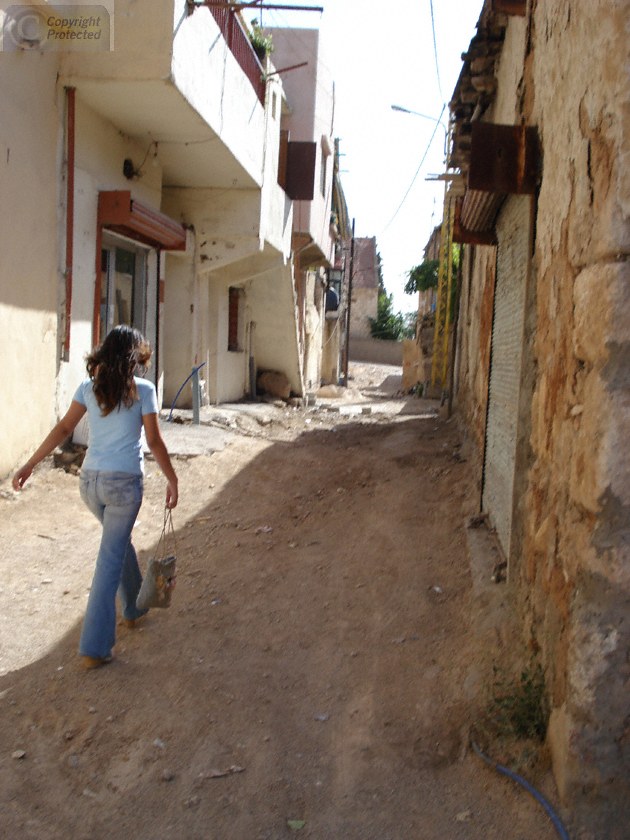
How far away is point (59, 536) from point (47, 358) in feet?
6.55

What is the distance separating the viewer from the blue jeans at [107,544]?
3.23 m

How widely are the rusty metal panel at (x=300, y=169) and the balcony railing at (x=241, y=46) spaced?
A: 2.12 metres

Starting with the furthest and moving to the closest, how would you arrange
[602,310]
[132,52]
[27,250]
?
[132,52] → [27,250] → [602,310]

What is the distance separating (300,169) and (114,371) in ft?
35.0

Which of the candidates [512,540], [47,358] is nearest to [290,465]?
[47,358]

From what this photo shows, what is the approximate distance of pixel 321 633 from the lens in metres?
3.79

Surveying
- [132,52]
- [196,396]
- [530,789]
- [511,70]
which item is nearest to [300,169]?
[196,396]

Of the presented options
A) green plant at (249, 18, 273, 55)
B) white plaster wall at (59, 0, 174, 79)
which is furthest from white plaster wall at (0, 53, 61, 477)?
green plant at (249, 18, 273, 55)

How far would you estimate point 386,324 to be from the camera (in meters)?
38.9

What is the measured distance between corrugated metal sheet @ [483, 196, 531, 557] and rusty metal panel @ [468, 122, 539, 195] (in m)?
0.25

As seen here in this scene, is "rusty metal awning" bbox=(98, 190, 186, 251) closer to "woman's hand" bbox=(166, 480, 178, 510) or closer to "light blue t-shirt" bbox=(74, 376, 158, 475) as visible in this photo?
"light blue t-shirt" bbox=(74, 376, 158, 475)

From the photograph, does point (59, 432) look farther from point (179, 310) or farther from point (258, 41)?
point (258, 41)

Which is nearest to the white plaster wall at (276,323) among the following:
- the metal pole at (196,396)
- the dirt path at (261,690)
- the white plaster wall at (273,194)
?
the white plaster wall at (273,194)

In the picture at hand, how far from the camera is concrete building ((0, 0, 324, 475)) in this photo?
583 cm
